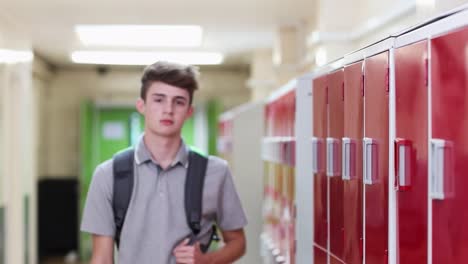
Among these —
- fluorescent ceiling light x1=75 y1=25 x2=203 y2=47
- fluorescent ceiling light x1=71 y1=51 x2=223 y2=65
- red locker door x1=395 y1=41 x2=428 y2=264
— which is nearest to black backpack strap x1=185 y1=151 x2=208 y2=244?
red locker door x1=395 y1=41 x2=428 y2=264

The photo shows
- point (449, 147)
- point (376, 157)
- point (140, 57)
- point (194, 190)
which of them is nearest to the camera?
point (449, 147)

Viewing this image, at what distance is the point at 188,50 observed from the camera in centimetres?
1030

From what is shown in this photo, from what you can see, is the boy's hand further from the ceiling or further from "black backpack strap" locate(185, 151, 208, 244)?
the ceiling

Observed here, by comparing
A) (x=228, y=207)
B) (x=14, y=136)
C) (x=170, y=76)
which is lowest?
(x=228, y=207)

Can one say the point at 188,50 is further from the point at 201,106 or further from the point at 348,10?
the point at 348,10

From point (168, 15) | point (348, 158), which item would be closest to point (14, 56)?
point (168, 15)

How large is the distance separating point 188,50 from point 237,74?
324cm

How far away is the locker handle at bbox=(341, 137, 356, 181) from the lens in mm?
→ 2396

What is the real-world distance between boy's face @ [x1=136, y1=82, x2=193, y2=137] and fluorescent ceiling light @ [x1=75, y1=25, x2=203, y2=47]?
5.85 m

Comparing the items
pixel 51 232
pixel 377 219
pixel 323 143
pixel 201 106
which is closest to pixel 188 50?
pixel 201 106

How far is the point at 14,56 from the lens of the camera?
728cm

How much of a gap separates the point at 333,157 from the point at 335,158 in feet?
0.08

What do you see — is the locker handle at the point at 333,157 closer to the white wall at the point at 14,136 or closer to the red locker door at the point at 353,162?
the red locker door at the point at 353,162

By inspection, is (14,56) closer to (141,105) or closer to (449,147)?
(141,105)
